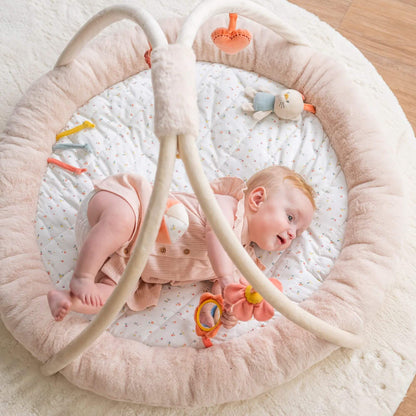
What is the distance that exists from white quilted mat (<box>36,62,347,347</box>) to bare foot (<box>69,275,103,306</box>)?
0.49 feet

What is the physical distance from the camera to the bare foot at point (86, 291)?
3.22 ft

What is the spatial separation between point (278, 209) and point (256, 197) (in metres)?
0.07

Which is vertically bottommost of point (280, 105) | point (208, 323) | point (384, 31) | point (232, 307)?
point (208, 323)

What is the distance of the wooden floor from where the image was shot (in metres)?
1.72

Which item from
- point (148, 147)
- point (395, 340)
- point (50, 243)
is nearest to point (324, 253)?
point (395, 340)

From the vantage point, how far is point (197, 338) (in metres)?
1.10

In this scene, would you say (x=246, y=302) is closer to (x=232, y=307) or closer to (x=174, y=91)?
(x=232, y=307)

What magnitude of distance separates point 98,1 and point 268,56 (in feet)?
2.30

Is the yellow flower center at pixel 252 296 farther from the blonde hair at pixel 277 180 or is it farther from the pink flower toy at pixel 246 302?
the blonde hair at pixel 277 180

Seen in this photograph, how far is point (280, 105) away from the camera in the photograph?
4.45 feet

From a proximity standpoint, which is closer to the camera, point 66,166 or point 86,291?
point 86,291

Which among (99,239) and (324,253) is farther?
(324,253)

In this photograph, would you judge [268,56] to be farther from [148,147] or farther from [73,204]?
[73,204]

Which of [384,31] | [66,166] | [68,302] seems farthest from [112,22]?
[384,31]
